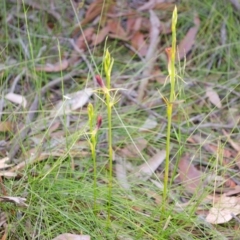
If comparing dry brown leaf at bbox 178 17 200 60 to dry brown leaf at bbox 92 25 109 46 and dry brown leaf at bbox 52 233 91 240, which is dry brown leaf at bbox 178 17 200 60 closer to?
dry brown leaf at bbox 92 25 109 46

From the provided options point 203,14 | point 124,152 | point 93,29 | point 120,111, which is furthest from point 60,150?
point 203,14

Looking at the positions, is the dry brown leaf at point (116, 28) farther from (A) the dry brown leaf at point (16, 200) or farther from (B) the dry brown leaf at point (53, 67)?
(A) the dry brown leaf at point (16, 200)

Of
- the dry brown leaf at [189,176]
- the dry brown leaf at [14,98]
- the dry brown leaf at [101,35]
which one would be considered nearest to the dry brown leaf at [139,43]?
the dry brown leaf at [101,35]

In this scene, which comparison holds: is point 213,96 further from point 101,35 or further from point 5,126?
point 5,126

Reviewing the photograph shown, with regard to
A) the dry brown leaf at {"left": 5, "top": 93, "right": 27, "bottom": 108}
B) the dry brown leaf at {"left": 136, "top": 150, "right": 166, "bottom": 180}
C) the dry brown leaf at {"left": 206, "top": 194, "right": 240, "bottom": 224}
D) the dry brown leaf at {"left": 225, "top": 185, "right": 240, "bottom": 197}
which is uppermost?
the dry brown leaf at {"left": 206, "top": 194, "right": 240, "bottom": 224}

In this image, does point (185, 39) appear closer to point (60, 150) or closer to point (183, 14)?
point (183, 14)

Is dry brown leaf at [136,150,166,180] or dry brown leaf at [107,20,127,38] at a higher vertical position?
dry brown leaf at [107,20,127,38]

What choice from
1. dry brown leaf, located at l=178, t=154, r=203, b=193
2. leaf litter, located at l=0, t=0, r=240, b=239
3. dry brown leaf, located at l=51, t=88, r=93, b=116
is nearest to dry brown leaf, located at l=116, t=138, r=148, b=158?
leaf litter, located at l=0, t=0, r=240, b=239
